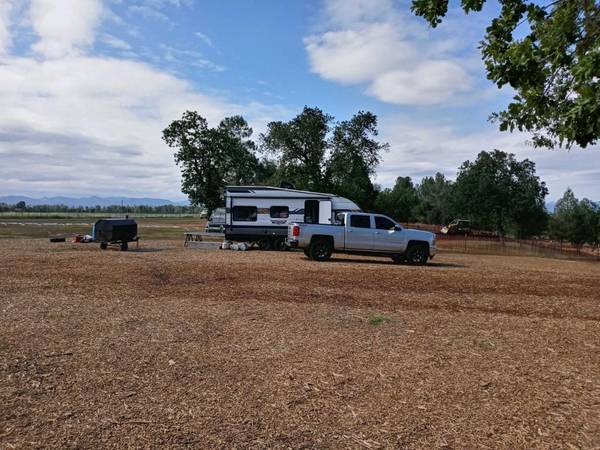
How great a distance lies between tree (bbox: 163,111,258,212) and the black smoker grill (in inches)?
881

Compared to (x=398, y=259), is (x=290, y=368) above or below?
below

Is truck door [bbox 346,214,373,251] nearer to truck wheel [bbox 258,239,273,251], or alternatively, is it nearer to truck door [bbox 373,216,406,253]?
truck door [bbox 373,216,406,253]

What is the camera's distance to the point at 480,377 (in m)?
5.41

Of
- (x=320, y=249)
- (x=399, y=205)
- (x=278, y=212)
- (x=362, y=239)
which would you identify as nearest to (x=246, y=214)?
(x=278, y=212)

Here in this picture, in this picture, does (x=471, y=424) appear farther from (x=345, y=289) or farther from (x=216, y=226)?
(x=216, y=226)

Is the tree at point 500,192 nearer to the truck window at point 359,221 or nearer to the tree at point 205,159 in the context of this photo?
the tree at point 205,159

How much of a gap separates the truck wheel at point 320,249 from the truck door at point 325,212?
4586mm

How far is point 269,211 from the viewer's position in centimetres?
2356

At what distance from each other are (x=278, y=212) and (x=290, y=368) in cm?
1815

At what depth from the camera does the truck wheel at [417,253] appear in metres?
18.9

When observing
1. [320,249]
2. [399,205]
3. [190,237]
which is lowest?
[320,249]

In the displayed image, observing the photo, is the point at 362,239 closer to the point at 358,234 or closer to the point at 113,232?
the point at 358,234

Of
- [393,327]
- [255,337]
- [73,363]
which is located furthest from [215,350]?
[393,327]

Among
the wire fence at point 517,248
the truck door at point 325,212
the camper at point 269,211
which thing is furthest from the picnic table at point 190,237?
the wire fence at point 517,248
